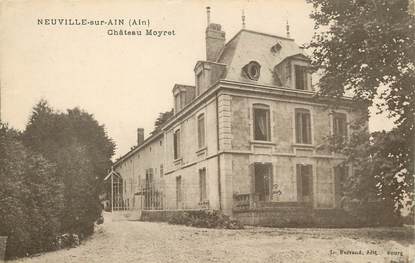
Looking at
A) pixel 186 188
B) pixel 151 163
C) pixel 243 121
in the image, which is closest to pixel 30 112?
pixel 243 121

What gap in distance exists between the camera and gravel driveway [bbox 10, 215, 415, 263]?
23.4ft

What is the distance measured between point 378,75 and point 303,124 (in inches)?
159

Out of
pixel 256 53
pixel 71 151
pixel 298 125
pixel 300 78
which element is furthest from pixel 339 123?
pixel 71 151

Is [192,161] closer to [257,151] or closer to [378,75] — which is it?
[257,151]

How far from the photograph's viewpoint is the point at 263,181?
41.2 feet

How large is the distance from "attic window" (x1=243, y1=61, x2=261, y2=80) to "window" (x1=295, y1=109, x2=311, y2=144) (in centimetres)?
160

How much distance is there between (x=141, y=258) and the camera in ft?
23.4

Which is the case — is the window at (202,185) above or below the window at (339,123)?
below

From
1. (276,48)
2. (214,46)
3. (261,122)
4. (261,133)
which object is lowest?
(261,133)

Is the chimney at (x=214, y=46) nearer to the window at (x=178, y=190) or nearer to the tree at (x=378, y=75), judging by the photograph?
the window at (x=178, y=190)

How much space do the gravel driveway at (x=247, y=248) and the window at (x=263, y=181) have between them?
3198 mm

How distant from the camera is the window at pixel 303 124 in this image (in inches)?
494

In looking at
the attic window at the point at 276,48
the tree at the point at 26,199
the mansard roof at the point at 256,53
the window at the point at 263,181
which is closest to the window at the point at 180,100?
the mansard roof at the point at 256,53

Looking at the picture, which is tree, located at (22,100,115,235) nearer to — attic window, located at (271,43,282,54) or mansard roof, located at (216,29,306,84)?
mansard roof, located at (216,29,306,84)
